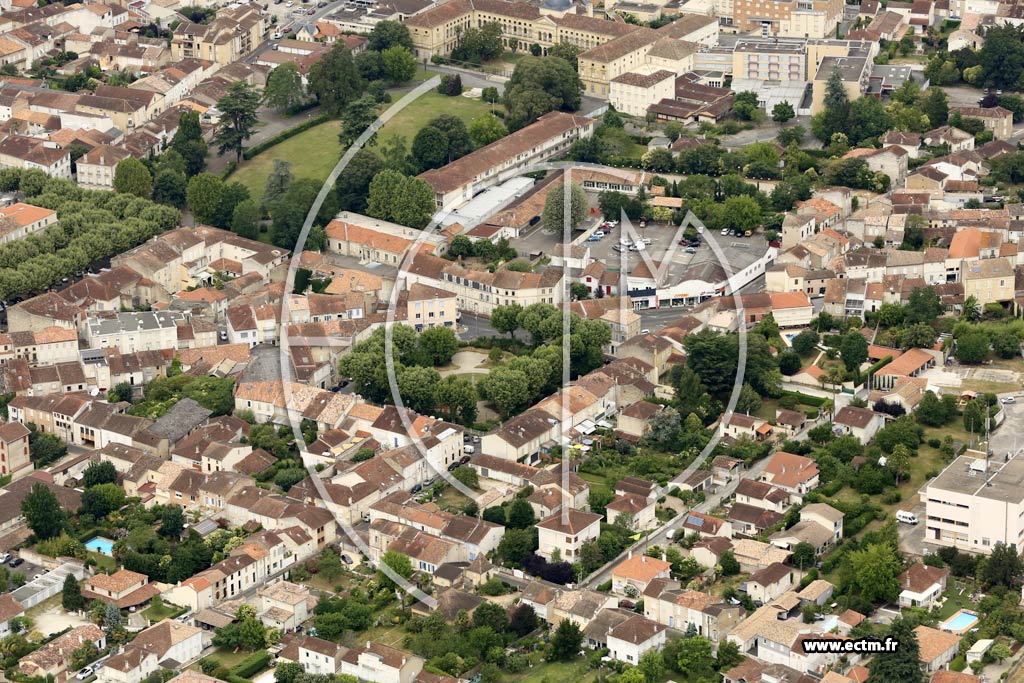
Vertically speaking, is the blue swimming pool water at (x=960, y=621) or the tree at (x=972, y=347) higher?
the tree at (x=972, y=347)

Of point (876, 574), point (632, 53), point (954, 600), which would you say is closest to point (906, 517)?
point (954, 600)

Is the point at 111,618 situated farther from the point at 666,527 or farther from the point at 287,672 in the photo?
the point at 666,527

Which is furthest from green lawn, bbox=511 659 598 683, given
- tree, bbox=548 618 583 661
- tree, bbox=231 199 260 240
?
tree, bbox=231 199 260 240

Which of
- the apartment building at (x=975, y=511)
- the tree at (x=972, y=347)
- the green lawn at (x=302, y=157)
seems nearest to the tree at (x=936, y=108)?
the tree at (x=972, y=347)

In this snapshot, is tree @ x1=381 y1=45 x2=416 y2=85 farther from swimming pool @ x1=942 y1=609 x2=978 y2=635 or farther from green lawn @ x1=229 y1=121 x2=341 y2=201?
swimming pool @ x1=942 y1=609 x2=978 y2=635

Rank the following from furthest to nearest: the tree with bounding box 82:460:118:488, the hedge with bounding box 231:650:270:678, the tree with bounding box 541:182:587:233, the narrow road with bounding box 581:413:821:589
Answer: the tree with bounding box 541:182:587:233, the tree with bounding box 82:460:118:488, the narrow road with bounding box 581:413:821:589, the hedge with bounding box 231:650:270:678

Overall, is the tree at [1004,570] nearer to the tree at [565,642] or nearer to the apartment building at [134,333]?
the tree at [565,642]
